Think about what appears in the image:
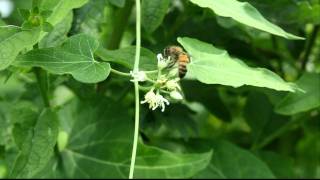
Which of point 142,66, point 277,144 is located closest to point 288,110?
point 142,66

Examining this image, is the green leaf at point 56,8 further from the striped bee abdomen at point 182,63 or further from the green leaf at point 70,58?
the striped bee abdomen at point 182,63

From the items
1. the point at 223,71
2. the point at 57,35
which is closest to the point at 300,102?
the point at 223,71

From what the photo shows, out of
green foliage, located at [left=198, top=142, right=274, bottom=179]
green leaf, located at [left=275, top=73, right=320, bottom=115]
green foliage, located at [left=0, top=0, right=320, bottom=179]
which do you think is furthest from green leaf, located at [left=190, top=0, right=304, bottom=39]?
green foliage, located at [left=198, top=142, right=274, bottom=179]

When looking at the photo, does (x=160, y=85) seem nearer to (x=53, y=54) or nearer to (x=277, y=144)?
(x=53, y=54)

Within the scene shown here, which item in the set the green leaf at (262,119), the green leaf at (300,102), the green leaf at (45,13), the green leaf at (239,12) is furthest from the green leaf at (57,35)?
the green leaf at (262,119)

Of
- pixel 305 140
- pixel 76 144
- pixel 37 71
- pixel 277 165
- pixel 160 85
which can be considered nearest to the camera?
pixel 160 85
